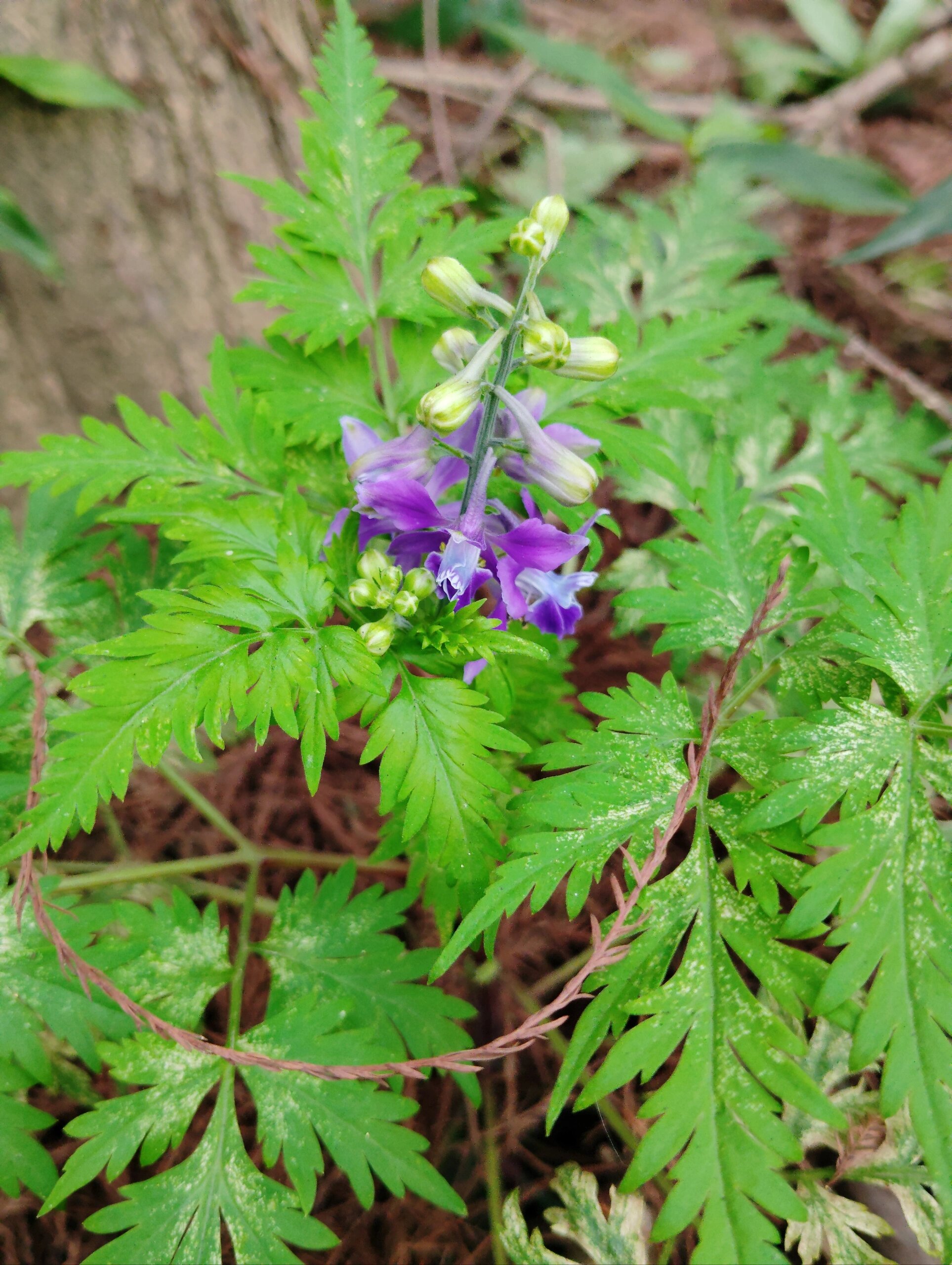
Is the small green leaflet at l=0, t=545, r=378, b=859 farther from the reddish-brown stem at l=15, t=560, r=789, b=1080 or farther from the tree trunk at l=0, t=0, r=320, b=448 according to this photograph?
the tree trunk at l=0, t=0, r=320, b=448

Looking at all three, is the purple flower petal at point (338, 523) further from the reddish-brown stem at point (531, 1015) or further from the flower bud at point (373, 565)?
the reddish-brown stem at point (531, 1015)

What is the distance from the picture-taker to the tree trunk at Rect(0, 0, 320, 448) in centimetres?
291

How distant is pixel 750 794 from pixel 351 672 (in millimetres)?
890

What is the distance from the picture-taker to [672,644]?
1.94 metres

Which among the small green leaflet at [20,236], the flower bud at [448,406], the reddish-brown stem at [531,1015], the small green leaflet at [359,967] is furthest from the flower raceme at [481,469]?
the small green leaflet at [20,236]

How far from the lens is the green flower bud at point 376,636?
1687mm

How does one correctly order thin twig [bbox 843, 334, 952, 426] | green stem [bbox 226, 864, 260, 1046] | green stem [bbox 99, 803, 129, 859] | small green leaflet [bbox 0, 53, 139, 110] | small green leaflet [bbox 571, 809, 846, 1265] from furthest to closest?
thin twig [bbox 843, 334, 952, 426], small green leaflet [bbox 0, 53, 139, 110], green stem [bbox 99, 803, 129, 859], green stem [bbox 226, 864, 260, 1046], small green leaflet [bbox 571, 809, 846, 1265]

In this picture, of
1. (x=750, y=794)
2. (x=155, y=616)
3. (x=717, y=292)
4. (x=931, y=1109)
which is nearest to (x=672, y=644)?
(x=750, y=794)

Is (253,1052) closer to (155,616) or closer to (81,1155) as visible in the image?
(81,1155)

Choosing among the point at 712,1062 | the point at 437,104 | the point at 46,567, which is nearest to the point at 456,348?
the point at 46,567

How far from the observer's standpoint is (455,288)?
167cm

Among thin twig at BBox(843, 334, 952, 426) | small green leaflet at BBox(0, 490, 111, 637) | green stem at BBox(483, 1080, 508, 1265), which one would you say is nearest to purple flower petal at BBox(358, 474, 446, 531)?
small green leaflet at BBox(0, 490, 111, 637)

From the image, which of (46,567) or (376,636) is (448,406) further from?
(46,567)

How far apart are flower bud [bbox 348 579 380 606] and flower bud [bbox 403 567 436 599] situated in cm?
7
